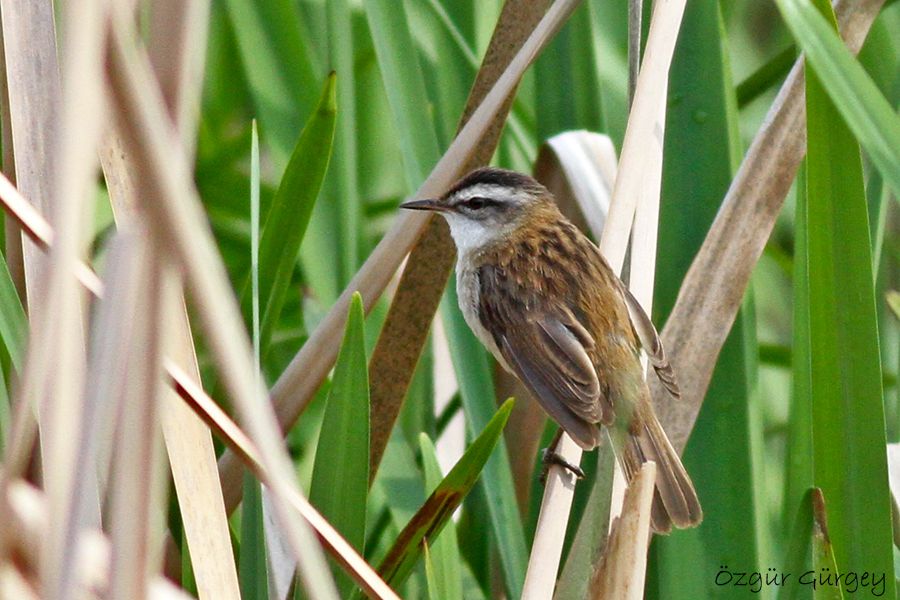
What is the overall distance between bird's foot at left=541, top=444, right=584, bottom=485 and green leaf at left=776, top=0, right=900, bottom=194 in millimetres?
927

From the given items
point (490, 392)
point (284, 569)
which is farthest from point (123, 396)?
point (490, 392)

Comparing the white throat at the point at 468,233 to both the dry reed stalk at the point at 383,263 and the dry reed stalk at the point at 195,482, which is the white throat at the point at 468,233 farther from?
the dry reed stalk at the point at 195,482

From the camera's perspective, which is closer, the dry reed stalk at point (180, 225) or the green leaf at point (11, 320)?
the dry reed stalk at point (180, 225)

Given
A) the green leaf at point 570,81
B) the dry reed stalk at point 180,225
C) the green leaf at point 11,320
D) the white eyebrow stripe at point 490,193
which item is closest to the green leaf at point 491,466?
the white eyebrow stripe at point 490,193

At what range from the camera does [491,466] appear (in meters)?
2.67

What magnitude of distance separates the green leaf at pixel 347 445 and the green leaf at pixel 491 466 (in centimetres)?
43

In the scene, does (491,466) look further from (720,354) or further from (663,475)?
(720,354)

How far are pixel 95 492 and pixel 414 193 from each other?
3.77ft

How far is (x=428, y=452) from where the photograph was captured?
7.79 ft

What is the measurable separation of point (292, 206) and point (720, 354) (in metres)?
1.03

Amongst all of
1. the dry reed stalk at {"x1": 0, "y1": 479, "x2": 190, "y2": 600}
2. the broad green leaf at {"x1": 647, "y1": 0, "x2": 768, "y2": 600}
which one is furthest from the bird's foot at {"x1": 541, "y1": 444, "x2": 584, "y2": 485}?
the dry reed stalk at {"x1": 0, "y1": 479, "x2": 190, "y2": 600}

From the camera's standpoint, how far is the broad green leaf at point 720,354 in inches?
97.0

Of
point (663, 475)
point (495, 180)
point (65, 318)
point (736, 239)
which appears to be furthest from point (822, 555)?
point (495, 180)

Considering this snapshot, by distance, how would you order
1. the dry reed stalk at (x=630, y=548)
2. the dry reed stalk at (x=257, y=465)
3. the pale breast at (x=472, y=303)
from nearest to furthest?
1. the dry reed stalk at (x=257, y=465)
2. the dry reed stalk at (x=630, y=548)
3. the pale breast at (x=472, y=303)
